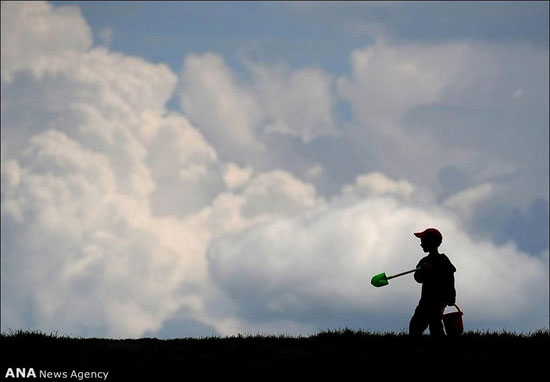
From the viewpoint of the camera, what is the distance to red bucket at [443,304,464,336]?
18.8 metres

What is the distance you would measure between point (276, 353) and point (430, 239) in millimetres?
3958

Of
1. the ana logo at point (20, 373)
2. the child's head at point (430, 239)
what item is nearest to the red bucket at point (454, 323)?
the child's head at point (430, 239)

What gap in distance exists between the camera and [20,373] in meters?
16.8

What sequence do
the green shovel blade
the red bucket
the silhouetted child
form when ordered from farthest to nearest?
the green shovel blade, the red bucket, the silhouetted child

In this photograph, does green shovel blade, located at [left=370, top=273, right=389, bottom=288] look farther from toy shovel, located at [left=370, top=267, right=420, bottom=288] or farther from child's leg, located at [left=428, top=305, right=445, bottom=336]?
child's leg, located at [left=428, top=305, right=445, bottom=336]

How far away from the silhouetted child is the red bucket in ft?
0.44

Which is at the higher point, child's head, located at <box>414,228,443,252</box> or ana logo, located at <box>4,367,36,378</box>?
child's head, located at <box>414,228,443,252</box>

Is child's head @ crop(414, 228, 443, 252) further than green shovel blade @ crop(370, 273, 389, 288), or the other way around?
green shovel blade @ crop(370, 273, 389, 288)

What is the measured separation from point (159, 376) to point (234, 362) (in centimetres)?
151

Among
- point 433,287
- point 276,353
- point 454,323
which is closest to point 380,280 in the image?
point 433,287

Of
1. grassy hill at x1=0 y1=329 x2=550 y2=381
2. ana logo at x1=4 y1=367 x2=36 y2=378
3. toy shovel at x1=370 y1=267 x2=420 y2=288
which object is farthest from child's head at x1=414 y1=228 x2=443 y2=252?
ana logo at x1=4 y1=367 x2=36 y2=378

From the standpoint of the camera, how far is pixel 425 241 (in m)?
18.9

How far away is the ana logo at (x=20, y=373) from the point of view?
1659cm

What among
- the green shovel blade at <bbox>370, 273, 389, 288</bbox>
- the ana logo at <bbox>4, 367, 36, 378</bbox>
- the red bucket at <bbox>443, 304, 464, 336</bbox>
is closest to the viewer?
the ana logo at <bbox>4, 367, 36, 378</bbox>
